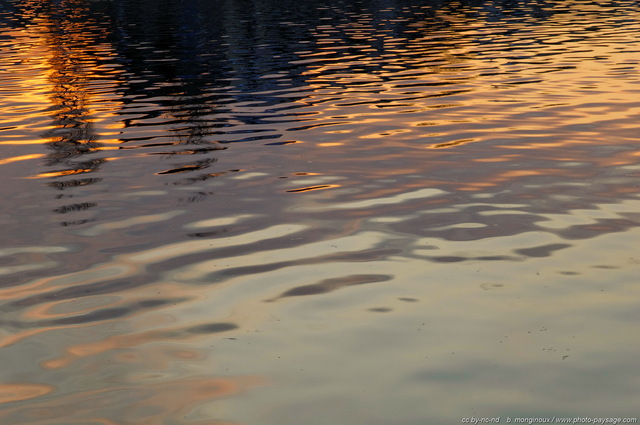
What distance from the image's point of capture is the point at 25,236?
10523mm

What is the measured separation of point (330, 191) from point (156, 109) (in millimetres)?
10643

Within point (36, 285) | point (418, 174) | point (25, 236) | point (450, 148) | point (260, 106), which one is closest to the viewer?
point (36, 285)

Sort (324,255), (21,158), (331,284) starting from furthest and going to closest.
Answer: (21,158)
(324,255)
(331,284)

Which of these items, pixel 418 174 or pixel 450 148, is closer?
pixel 418 174

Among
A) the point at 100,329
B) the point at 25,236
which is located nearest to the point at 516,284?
the point at 100,329

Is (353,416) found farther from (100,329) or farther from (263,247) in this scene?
(263,247)

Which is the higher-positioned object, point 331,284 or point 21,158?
point 331,284

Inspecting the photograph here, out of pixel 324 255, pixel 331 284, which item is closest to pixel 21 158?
pixel 324 255

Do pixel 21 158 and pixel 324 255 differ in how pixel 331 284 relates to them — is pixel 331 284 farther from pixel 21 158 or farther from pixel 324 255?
pixel 21 158

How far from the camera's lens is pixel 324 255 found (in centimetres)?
940

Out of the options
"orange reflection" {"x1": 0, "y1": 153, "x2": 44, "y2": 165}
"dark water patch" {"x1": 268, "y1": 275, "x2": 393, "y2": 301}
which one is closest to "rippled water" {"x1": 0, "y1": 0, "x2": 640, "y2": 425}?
"dark water patch" {"x1": 268, "y1": 275, "x2": 393, "y2": 301}

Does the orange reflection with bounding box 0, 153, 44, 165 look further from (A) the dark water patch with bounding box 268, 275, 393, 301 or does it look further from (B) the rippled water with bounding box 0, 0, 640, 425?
(A) the dark water patch with bounding box 268, 275, 393, 301

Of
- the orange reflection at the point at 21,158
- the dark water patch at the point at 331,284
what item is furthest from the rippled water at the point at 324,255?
the orange reflection at the point at 21,158

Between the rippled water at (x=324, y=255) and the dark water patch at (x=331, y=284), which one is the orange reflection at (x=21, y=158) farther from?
the dark water patch at (x=331, y=284)
